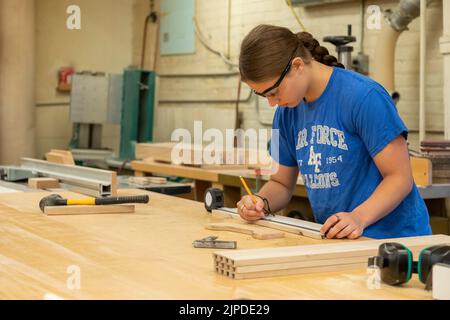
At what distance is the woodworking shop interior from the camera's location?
1.38 meters

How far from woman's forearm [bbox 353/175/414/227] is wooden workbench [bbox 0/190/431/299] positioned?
0.16 meters

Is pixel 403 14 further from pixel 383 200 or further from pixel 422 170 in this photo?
pixel 383 200

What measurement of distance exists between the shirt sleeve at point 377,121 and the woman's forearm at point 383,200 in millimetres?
91

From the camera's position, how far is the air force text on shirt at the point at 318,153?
78.5 inches

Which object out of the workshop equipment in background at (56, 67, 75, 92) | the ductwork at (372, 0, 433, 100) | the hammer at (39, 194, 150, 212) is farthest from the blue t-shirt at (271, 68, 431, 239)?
the workshop equipment in background at (56, 67, 75, 92)

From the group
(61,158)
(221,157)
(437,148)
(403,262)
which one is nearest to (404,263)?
(403,262)

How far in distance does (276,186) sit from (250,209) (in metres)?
0.22

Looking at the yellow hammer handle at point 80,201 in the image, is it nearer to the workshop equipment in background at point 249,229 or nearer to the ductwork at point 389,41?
the workshop equipment in background at point 249,229

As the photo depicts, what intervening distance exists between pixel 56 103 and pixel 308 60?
6335 mm

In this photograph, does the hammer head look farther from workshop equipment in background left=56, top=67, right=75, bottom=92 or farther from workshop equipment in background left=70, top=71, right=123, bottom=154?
workshop equipment in background left=56, top=67, right=75, bottom=92

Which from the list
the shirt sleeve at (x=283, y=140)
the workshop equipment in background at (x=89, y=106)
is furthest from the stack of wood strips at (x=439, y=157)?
the workshop equipment in background at (x=89, y=106)

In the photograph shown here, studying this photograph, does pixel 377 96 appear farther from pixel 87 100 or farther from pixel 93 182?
pixel 87 100
